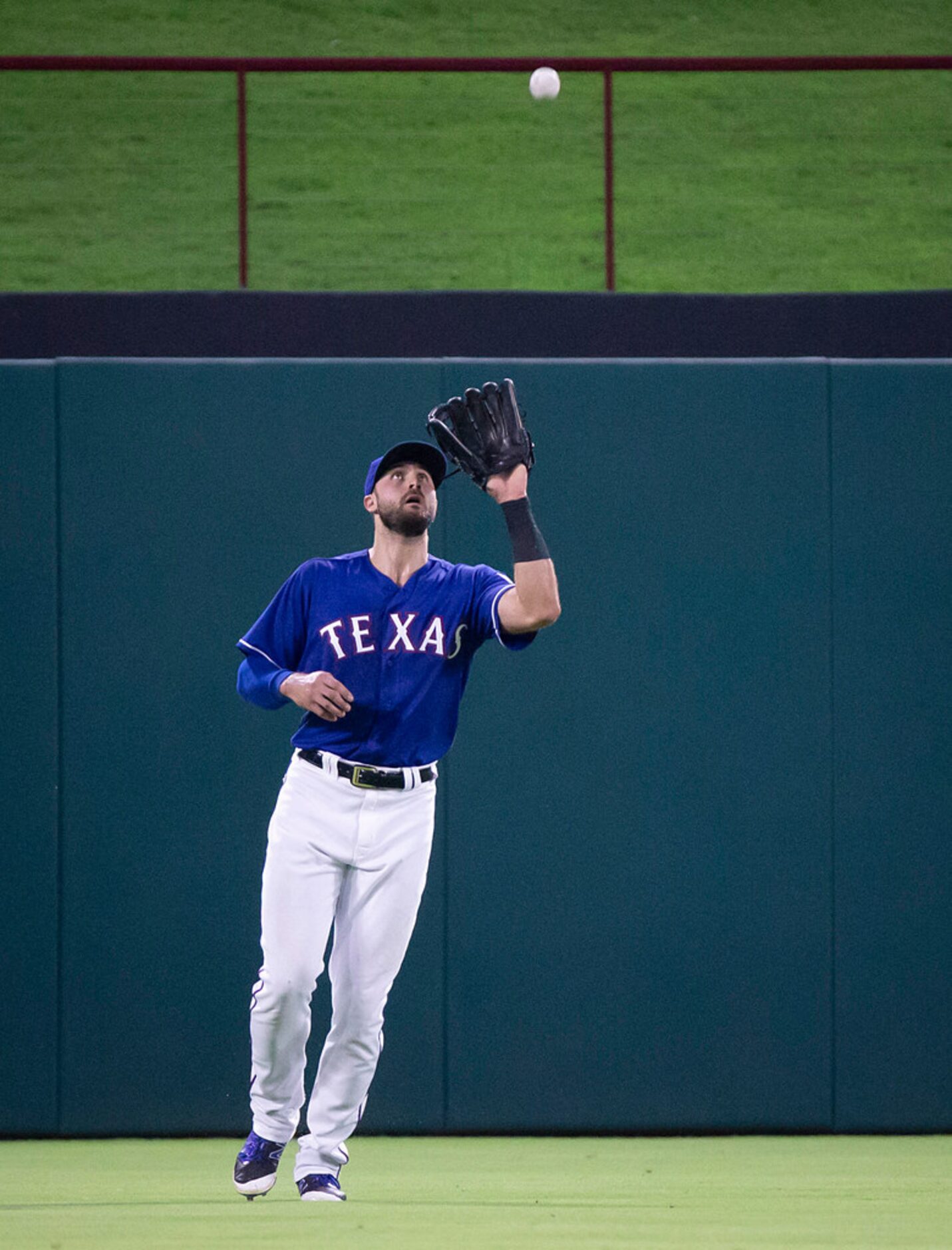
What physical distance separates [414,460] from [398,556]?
295 mm

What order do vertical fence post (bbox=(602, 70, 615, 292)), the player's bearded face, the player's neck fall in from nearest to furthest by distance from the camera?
the player's bearded face, the player's neck, vertical fence post (bbox=(602, 70, 615, 292))

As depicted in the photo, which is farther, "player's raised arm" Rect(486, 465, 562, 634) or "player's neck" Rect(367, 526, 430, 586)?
"player's neck" Rect(367, 526, 430, 586)

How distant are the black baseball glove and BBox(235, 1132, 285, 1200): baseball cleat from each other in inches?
76.8

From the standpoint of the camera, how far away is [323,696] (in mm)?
4051

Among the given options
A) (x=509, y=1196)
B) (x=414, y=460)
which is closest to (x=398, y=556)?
(x=414, y=460)

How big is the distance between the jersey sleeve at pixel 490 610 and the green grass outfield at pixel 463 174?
19.4ft

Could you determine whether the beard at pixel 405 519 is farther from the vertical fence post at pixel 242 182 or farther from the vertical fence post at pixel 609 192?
the vertical fence post at pixel 242 182

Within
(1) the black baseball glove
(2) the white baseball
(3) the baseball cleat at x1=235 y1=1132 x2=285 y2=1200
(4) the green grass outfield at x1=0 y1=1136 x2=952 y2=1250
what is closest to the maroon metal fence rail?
(2) the white baseball

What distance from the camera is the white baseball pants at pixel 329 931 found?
4176 millimetres

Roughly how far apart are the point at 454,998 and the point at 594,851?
0.73 m

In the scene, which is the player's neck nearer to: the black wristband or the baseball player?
the baseball player

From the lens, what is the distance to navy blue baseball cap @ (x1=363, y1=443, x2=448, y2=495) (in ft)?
14.3

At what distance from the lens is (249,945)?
5.51 meters

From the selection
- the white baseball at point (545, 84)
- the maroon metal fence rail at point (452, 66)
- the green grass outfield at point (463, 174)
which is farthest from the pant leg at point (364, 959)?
the green grass outfield at point (463, 174)
